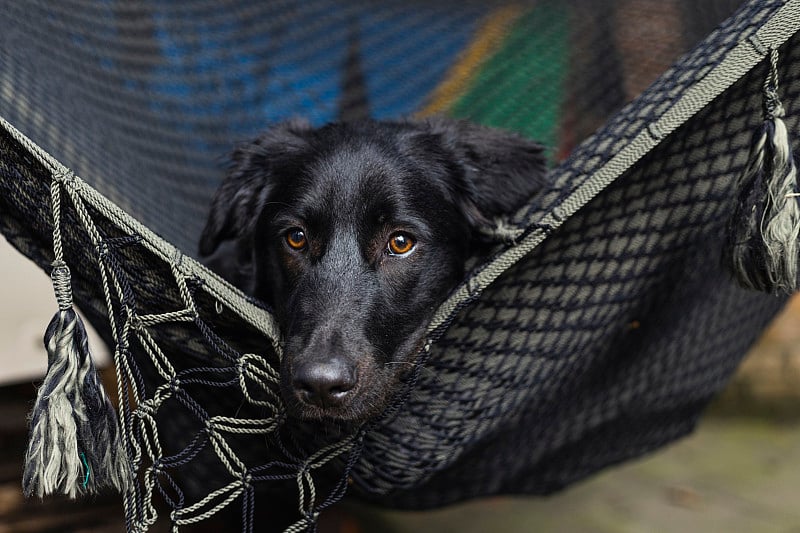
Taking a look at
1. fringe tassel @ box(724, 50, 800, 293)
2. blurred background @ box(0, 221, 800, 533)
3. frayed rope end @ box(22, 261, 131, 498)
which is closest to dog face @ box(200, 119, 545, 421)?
frayed rope end @ box(22, 261, 131, 498)

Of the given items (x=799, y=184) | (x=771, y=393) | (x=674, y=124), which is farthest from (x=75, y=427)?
(x=771, y=393)

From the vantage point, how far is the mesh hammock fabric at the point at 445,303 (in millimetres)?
1335

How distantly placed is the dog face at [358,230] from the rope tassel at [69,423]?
0.30m

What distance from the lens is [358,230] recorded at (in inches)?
65.0

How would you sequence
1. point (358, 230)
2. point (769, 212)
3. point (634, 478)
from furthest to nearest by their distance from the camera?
point (634, 478)
point (358, 230)
point (769, 212)

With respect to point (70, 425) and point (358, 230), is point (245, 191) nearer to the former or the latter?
point (358, 230)

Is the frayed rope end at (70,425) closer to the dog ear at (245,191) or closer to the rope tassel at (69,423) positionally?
the rope tassel at (69,423)

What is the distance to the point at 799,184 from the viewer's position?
145 centimetres

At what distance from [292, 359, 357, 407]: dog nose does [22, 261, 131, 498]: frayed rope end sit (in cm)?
31

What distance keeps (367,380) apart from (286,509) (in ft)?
2.18

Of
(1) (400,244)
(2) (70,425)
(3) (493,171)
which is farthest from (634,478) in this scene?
(2) (70,425)

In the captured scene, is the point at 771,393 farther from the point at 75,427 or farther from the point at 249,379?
the point at 75,427

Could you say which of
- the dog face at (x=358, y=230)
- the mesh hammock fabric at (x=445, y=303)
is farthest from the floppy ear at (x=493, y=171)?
the mesh hammock fabric at (x=445, y=303)

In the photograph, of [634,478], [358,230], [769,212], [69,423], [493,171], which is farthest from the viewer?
[634,478]
